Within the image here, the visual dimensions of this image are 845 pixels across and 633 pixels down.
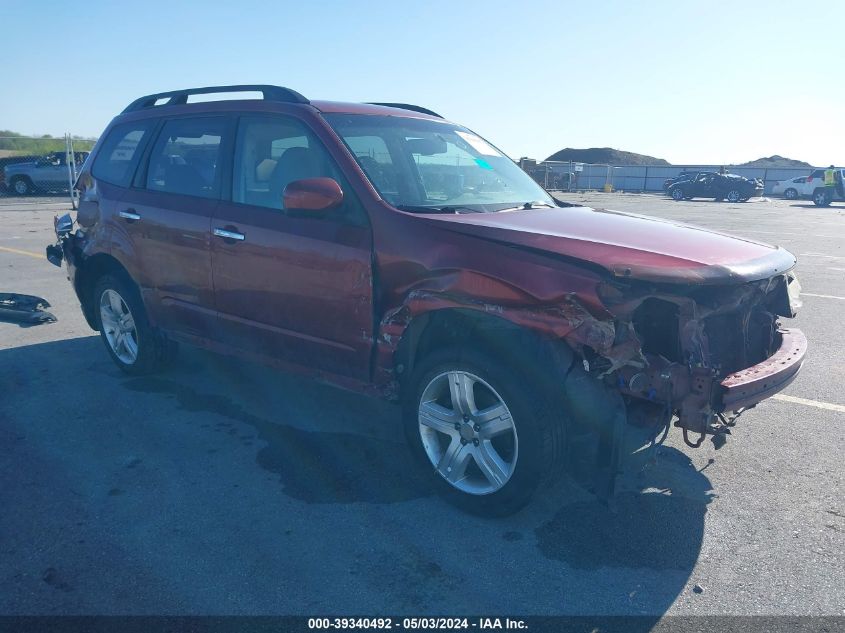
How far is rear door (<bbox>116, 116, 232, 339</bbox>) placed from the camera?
464 cm

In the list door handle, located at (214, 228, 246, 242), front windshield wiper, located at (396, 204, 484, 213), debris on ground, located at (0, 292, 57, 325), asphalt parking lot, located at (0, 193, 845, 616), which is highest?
front windshield wiper, located at (396, 204, 484, 213)

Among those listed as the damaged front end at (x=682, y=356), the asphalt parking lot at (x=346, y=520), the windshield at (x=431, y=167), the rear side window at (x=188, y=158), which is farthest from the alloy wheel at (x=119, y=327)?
the damaged front end at (x=682, y=356)

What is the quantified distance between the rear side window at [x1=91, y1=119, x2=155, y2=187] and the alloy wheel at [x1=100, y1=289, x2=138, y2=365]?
0.90 m

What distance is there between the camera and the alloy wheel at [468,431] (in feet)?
11.2

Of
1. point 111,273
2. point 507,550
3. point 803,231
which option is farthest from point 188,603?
point 803,231

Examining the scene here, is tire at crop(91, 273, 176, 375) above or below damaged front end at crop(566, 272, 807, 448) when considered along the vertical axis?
below

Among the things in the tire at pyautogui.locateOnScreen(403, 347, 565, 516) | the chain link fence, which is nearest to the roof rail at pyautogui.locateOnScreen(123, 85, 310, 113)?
the tire at pyautogui.locateOnScreen(403, 347, 565, 516)

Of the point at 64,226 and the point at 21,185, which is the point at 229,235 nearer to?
the point at 64,226

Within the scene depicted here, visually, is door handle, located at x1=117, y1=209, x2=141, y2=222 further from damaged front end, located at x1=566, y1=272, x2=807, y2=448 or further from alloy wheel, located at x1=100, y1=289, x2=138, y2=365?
damaged front end, located at x1=566, y1=272, x2=807, y2=448

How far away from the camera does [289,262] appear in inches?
161

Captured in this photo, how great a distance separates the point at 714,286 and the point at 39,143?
141 ft

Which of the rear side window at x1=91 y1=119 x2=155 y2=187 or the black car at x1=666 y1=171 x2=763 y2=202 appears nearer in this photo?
the rear side window at x1=91 y1=119 x2=155 y2=187

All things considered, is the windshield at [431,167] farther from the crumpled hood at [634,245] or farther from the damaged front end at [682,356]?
the damaged front end at [682,356]

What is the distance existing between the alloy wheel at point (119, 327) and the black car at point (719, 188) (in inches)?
1423
